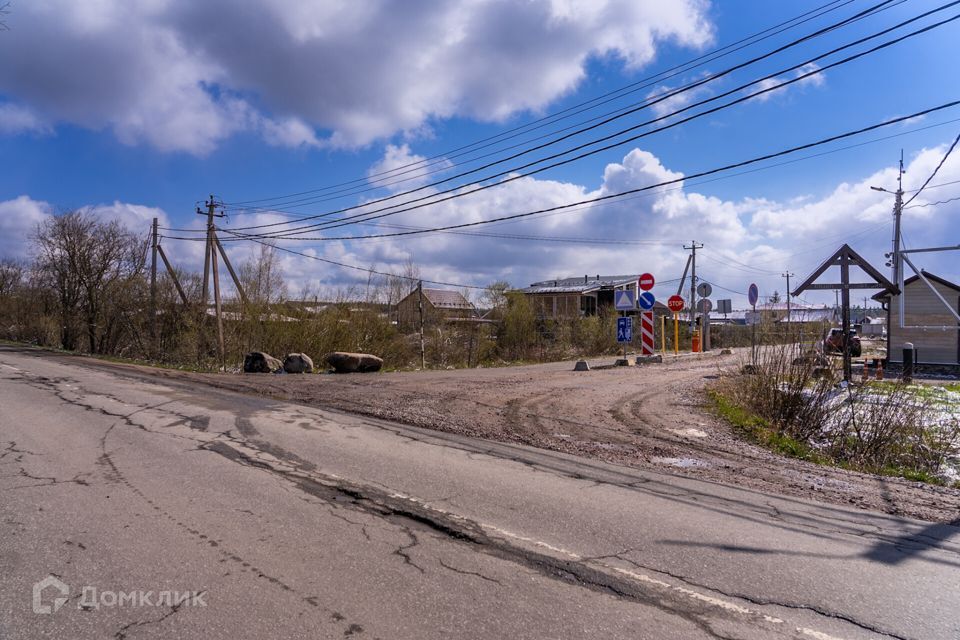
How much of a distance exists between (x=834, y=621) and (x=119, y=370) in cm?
2191

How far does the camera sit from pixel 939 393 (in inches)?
482

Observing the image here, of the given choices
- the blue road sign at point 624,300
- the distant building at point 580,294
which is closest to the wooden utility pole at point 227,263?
the blue road sign at point 624,300

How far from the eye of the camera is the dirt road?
21.6 ft

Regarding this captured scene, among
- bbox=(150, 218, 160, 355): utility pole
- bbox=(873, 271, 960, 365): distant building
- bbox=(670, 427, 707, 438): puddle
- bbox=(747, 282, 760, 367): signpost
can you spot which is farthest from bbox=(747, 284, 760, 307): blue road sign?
bbox=(150, 218, 160, 355): utility pole

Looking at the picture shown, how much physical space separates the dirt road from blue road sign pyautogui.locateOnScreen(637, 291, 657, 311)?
7.51 feet

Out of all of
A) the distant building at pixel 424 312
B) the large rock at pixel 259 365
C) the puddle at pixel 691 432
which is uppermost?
the distant building at pixel 424 312

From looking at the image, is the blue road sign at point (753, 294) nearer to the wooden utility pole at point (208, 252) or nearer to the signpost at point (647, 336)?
the signpost at point (647, 336)

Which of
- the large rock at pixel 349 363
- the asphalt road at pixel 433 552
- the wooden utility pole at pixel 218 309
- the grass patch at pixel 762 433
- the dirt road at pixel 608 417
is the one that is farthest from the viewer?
the wooden utility pole at pixel 218 309

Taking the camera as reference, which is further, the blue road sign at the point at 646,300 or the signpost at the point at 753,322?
the blue road sign at the point at 646,300

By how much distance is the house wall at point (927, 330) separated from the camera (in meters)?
20.8

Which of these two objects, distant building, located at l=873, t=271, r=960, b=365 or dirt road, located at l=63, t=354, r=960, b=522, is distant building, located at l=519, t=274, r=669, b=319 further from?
dirt road, located at l=63, t=354, r=960, b=522

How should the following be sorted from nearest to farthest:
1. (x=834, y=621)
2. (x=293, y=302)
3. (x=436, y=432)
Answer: (x=834, y=621), (x=436, y=432), (x=293, y=302)

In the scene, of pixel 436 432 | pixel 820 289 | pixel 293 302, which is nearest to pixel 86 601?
pixel 436 432

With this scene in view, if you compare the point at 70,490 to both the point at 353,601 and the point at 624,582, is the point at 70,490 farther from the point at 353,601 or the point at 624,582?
the point at 624,582
